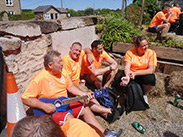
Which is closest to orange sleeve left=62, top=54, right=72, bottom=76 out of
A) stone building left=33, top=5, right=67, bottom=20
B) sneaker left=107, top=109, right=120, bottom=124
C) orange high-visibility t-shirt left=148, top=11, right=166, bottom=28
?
sneaker left=107, top=109, right=120, bottom=124

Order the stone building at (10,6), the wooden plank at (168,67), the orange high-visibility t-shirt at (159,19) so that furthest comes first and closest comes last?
the stone building at (10,6) < the orange high-visibility t-shirt at (159,19) < the wooden plank at (168,67)

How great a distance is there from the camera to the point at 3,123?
7.02 ft

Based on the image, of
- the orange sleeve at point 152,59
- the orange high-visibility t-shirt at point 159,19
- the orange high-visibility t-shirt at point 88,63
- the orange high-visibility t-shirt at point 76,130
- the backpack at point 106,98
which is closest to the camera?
the orange high-visibility t-shirt at point 76,130

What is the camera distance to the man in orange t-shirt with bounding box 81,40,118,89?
3301mm

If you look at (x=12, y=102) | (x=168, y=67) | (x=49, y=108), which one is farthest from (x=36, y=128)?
(x=168, y=67)

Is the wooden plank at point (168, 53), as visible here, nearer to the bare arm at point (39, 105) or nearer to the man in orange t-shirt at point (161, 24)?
the man in orange t-shirt at point (161, 24)

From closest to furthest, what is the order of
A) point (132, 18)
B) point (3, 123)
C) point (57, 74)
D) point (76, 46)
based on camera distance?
point (3, 123) < point (57, 74) < point (76, 46) < point (132, 18)

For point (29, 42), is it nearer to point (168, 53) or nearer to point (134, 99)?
point (134, 99)

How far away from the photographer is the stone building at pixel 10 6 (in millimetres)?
33059

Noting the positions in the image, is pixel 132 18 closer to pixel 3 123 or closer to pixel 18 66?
pixel 18 66

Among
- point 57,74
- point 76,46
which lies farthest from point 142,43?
point 57,74

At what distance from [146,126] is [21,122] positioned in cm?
225

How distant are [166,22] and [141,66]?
3.21 m

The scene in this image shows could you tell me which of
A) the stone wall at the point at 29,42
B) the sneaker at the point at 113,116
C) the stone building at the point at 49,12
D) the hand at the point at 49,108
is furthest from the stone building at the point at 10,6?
the sneaker at the point at 113,116
